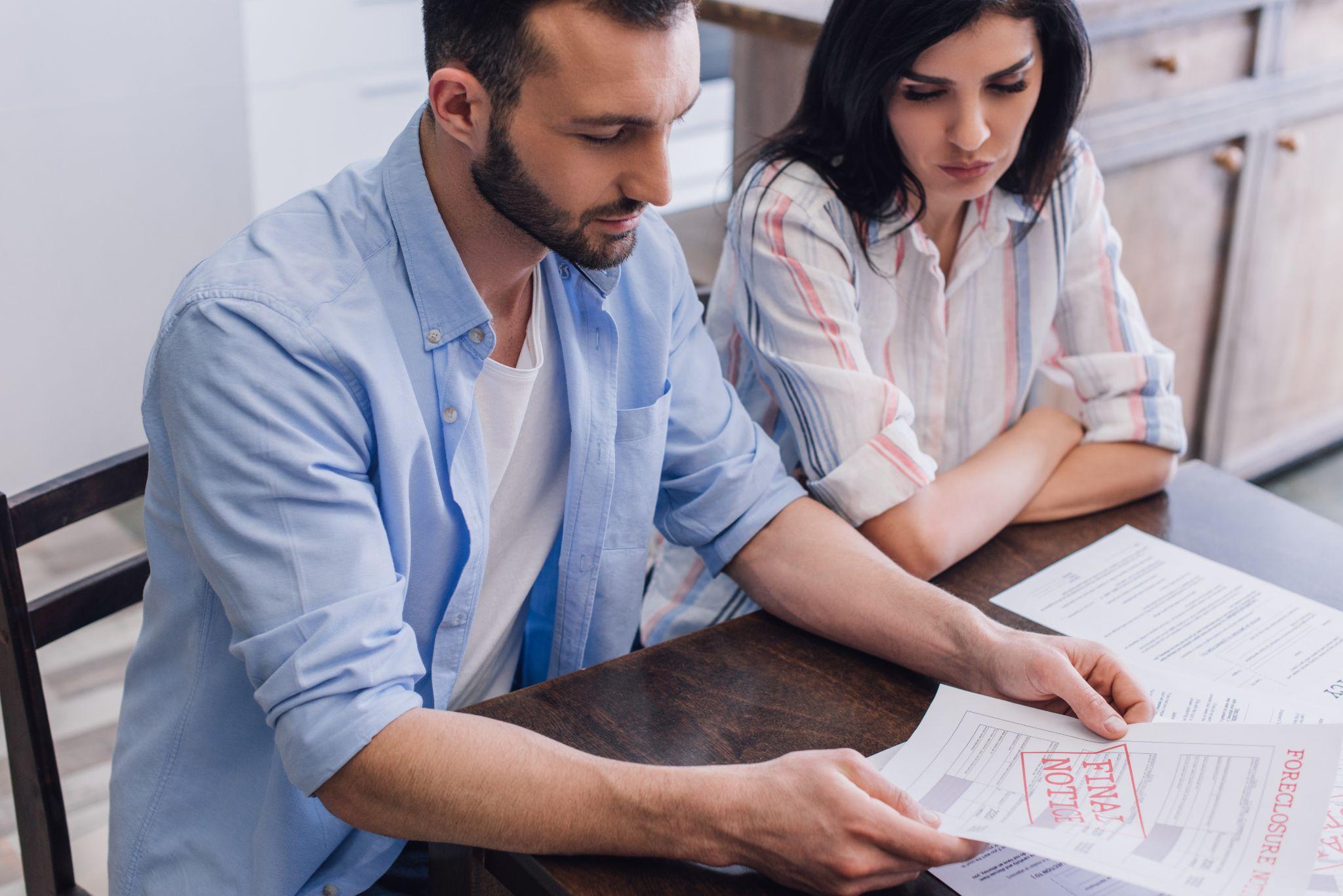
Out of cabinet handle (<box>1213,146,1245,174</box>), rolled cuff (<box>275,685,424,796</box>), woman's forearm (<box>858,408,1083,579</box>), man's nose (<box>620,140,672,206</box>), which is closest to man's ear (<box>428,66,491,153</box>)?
man's nose (<box>620,140,672,206</box>)

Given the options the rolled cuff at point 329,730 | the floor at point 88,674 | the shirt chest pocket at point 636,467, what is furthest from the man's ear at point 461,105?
the floor at point 88,674

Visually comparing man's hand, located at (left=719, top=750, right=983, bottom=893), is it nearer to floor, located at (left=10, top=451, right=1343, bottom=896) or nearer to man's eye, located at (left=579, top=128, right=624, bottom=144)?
man's eye, located at (left=579, top=128, right=624, bottom=144)

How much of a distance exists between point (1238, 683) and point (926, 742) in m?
0.27

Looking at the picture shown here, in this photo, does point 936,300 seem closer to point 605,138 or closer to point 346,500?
point 605,138

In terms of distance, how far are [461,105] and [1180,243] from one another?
1.85 meters

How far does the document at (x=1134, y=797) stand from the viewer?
772mm

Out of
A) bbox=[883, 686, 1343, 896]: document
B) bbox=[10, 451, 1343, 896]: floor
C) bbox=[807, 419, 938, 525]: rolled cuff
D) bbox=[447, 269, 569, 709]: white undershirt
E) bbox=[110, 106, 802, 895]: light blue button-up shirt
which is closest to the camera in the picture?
bbox=[883, 686, 1343, 896]: document

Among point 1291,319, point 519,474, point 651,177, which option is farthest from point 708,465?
point 1291,319

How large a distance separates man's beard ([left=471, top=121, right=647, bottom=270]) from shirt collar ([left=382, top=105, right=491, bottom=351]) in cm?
5

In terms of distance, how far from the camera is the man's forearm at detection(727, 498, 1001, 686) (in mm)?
1028

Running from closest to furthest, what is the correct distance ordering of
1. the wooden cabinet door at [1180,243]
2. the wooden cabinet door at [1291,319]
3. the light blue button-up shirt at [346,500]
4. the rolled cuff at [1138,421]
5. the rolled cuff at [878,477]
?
the light blue button-up shirt at [346,500]
the rolled cuff at [878,477]
the rolled cuff at [1138,421]
the wooden cabinet door at [1180,243]
the wooden cabinet door at [1291,319]

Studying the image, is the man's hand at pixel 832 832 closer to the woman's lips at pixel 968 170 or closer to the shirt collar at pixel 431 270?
the shirt collar at pixel 431 270

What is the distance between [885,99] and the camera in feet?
4.33

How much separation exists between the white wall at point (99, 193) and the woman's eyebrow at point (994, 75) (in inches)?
61.5
